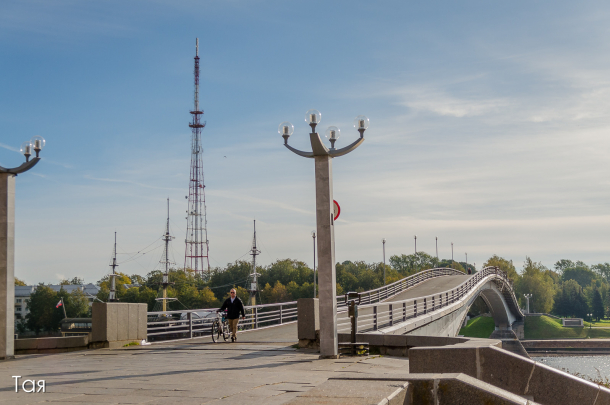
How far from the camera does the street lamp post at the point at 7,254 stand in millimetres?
14477

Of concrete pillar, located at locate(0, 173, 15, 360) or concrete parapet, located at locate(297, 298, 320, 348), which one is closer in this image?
concrete pillar, located at locate(0, 173, 15, 360)

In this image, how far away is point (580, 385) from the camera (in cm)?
863

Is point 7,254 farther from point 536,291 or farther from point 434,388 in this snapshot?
point 536,291

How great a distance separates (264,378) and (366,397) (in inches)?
185

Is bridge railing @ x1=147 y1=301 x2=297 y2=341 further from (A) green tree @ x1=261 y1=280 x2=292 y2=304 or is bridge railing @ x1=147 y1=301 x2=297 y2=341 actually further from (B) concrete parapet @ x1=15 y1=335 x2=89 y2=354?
(A) green tree @ x1=261 y1=280 x2=292 y2=304

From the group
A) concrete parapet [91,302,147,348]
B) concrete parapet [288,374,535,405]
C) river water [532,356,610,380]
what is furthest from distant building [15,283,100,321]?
concrete parapet [288,374,535,405]

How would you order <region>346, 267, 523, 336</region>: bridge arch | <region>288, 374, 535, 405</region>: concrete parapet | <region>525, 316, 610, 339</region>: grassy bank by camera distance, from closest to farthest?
1. <region>288, 374, 535, 405</region>: concrete parapet
2. <region>346, 267, 523, 336</region>: bridge arch
3. <region>525, 316, 610, 339</region>: grassy bank

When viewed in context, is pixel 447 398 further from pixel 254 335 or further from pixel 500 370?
pixel 254 335

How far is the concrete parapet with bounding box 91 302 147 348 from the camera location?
16.5 m

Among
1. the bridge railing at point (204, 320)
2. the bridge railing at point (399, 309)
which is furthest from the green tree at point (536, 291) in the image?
the bridge railing at point (204, 320)

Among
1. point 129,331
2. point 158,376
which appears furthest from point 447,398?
point 129,331

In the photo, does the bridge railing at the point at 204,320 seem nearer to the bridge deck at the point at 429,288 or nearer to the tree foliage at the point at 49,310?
the bridge deck at the point at 429,288

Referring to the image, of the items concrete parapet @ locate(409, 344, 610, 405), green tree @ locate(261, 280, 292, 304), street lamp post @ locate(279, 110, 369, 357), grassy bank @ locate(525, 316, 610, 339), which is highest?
street lamp post @ locate(279, 110, 369, 357)

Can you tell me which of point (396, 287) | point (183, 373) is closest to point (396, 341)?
point (183, 373)
